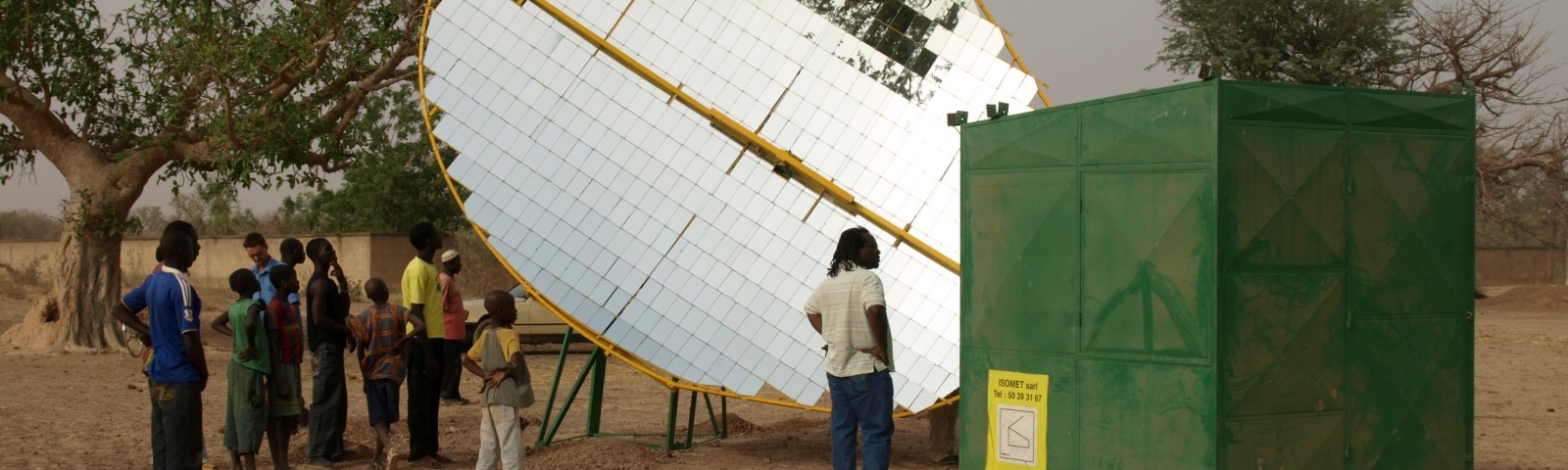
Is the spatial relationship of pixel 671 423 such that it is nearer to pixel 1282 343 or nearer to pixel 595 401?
pixel 595 401

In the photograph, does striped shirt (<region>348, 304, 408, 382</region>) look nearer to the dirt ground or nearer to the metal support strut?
the dirt ground

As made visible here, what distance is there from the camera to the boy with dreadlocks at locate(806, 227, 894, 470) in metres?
7.12

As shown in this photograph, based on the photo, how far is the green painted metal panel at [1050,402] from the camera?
22.0ft

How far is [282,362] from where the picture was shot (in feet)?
28.7

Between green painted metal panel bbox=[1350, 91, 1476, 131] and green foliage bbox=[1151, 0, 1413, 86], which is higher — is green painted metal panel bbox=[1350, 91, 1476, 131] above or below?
below

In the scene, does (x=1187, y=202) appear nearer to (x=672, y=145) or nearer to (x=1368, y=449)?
(x=1368, y=449)

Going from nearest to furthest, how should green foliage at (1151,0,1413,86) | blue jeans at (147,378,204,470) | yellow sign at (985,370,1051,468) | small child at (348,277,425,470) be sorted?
yellow sign at (985,370,1051,468)
blue jeans at (147,378,204,470)
small child at (348,277,425,470)
green foliage at (1151,0,1413,86)

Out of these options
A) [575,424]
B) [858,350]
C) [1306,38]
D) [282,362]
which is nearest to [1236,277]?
[858,350]

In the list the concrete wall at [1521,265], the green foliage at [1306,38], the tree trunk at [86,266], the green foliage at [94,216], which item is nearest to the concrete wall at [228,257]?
the tree trunk at [86,266]

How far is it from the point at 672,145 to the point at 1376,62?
34431 millimetres

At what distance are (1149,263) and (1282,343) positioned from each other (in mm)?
660

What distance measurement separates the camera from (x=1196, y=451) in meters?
6.12

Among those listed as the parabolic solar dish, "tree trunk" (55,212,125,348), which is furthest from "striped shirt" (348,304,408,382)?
"tree trunk" (55,212,125,348)

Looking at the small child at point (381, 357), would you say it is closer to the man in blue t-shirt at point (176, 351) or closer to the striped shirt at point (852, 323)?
the man in blue t-shirt at point (176, 351)
